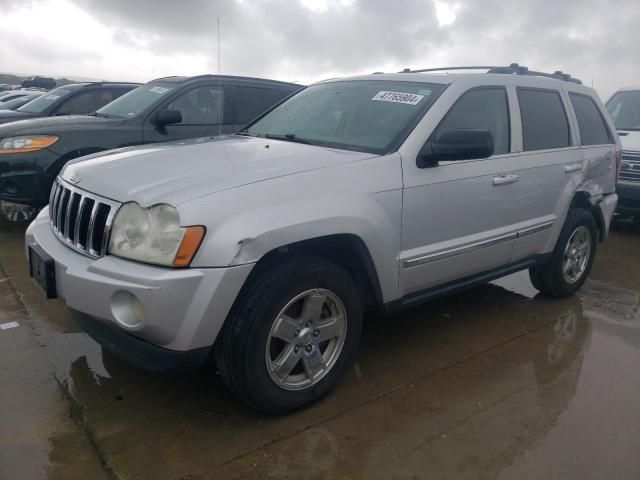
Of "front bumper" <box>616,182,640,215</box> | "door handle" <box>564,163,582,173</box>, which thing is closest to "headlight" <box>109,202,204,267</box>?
"door handle" <box>564,163,582,173</box>

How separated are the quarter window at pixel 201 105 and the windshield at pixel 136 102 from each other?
0.19 metres

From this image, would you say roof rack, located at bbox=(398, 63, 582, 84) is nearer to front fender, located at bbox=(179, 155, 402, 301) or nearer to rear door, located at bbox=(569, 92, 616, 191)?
rear door, located at bbox=(569, 92, 616, 191)

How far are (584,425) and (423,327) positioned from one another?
1340 millimetres

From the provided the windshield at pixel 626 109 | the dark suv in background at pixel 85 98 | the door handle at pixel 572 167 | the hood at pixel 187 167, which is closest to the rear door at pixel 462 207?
the hood at pixel 187 167

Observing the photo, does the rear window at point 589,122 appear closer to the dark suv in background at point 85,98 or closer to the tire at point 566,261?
the tire at point 566,261

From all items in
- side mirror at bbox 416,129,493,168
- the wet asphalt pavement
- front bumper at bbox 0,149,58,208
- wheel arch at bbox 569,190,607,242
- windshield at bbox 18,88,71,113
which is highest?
windshield at bbox 18,88,71,113

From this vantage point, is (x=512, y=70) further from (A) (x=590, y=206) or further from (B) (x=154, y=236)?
(B) (x=154, y=236)

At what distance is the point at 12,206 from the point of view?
644 centimetres

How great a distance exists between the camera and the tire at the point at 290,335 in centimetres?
256

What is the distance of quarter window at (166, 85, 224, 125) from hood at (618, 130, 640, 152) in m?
5.01

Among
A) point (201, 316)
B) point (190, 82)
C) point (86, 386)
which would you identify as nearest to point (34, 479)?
point (86, 386)

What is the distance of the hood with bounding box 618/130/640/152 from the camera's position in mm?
7211

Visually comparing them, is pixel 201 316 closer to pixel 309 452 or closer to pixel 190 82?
pixel 309 452

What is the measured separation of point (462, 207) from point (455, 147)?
0.44m
